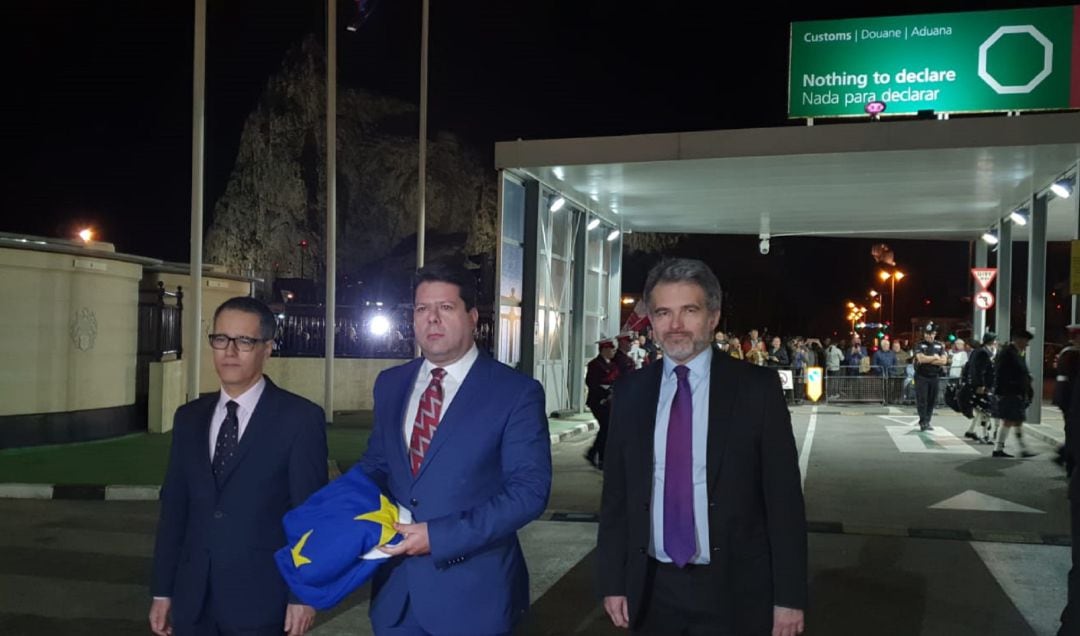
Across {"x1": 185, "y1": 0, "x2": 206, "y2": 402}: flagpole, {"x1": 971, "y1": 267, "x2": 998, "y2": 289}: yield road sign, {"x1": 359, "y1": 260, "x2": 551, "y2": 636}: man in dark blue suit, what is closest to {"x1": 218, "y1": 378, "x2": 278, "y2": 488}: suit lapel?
{"x1": 359, "y1": 260, "x2": 551, "y2": 636}: man in dark blue suit

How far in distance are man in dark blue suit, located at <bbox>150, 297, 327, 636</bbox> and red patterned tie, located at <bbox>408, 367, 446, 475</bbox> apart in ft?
1.78

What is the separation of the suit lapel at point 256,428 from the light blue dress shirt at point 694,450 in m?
1.37

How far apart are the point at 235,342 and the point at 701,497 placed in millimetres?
1748

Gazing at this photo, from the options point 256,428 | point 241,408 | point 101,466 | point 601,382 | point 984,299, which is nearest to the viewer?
point 256,428

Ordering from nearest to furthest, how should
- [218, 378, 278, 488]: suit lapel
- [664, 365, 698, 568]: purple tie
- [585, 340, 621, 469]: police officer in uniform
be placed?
[664, 365, 698, 568]: purple tie < [218, 378, 278, 488]: suit lapel < [585, 340, 621, 469]: police officer in uniform

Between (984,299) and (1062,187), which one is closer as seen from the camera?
(1062,187)

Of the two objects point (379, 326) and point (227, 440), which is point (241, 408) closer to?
point (227, 440)

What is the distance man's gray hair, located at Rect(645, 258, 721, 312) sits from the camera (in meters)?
3.52

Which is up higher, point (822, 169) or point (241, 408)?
point (822, 169)

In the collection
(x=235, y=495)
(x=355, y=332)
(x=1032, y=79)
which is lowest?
(x=235, y=495)

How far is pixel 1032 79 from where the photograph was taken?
19.3 meters

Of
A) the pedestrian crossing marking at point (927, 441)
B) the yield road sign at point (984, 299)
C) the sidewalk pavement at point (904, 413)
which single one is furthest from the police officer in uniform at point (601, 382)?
the yield road sign at point (984, 299)

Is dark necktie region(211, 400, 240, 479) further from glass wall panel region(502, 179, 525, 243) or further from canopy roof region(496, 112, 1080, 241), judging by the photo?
glass wall panel region(502, 179, 525, 243)

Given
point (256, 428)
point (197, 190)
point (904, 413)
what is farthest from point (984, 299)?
point (256, 428)
